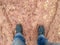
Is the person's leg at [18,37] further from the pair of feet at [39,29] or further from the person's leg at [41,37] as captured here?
the person's leg at [41,37]

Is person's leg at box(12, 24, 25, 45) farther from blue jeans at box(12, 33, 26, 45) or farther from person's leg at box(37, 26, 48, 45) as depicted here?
person's leg at box(37, 26, 48, 45)

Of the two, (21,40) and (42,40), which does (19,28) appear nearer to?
(21,40)

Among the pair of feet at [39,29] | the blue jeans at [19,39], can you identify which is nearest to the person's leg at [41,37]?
the pair of feet at [39,29]

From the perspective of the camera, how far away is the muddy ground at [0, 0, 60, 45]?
6.86 ft

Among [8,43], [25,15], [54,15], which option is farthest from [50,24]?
[8,43]

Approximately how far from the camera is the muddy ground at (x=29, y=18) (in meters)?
2.09

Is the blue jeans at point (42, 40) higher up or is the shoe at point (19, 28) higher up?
the shoe at point (19, 28)

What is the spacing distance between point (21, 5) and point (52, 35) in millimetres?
421

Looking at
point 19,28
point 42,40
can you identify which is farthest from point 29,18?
point 42,40

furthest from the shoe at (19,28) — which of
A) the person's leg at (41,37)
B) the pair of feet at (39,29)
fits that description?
the person's leg at (41,37)

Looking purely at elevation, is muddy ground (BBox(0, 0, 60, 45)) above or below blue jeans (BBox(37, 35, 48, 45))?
above

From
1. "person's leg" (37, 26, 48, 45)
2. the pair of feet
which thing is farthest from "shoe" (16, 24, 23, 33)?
"person's leg" (37, 26, 48, 45)

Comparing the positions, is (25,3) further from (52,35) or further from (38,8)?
(52,35)

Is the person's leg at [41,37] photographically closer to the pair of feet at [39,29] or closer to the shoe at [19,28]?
the pair of feet at [39,29]
